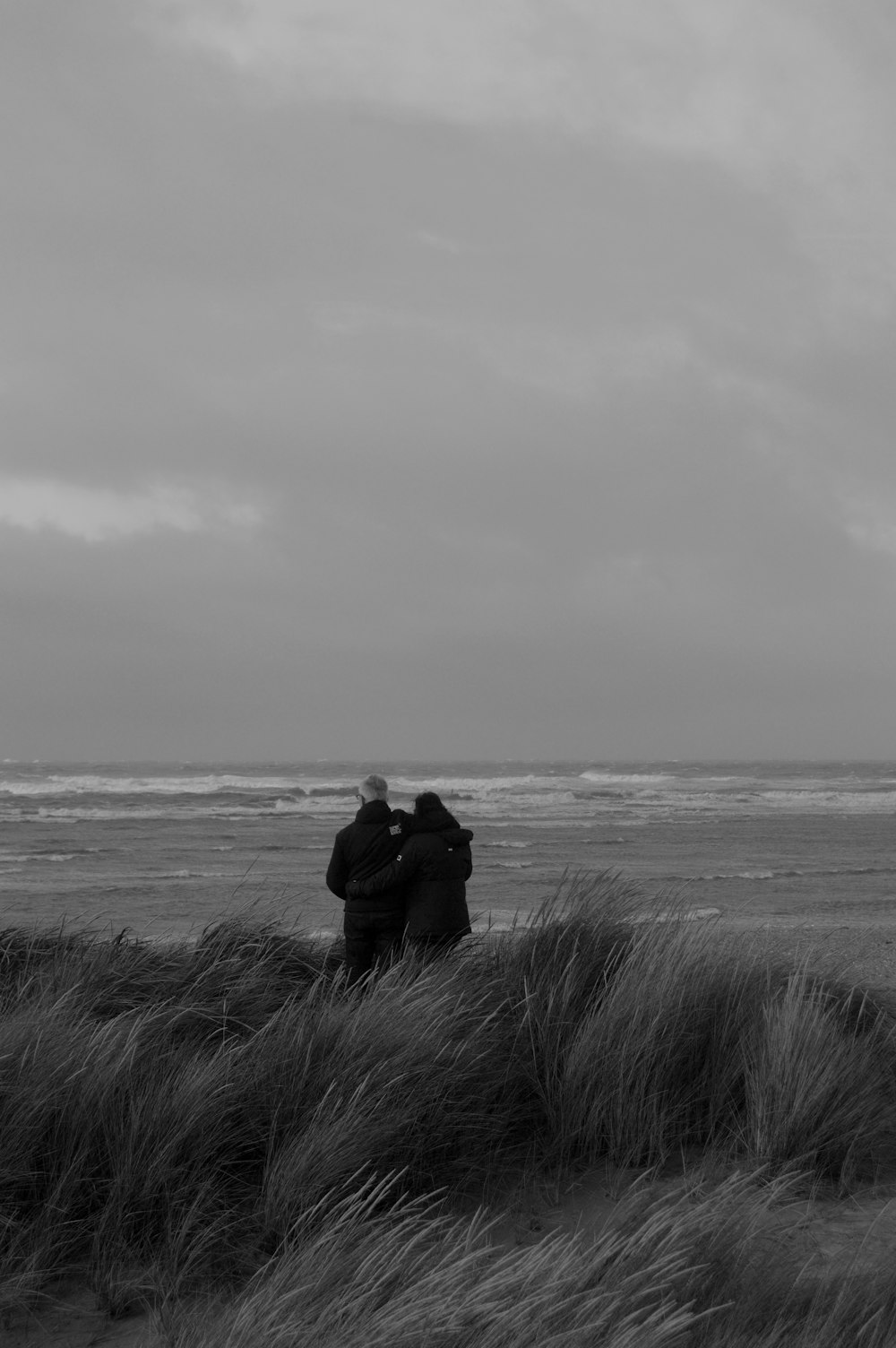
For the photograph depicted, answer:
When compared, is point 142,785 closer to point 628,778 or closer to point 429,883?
point 628,778

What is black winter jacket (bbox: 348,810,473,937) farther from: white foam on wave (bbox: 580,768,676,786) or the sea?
white foam on wave (bbox: 580,768,676,786)

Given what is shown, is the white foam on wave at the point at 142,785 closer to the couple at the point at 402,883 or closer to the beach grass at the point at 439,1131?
the couple at the point at 402,883

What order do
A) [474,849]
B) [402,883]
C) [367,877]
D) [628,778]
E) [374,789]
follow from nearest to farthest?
[402,883] < [367,877] < [374,789] < [474,849] < [628,778]

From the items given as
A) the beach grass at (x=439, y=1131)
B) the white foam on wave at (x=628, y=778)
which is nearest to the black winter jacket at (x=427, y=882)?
the beach grass at (x=439, y=1131)

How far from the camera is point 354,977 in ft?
22.8

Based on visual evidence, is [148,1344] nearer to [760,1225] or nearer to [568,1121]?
[760,1225]

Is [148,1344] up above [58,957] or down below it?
below

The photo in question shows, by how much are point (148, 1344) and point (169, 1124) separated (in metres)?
1.12

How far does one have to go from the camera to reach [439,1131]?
4.86 m

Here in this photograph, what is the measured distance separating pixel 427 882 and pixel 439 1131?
7.72ft

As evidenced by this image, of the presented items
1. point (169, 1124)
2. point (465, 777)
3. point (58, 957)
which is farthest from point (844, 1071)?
point (465, 777)

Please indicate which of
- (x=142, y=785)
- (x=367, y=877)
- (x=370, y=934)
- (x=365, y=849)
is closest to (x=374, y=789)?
(x=365, y=849)

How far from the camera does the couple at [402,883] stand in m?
7.07

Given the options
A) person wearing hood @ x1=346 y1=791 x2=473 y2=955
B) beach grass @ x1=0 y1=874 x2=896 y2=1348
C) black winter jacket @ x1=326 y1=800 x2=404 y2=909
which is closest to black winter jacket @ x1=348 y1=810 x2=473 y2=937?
person wearing hood @ x1=346 y1=791 x2=473 y2=955
